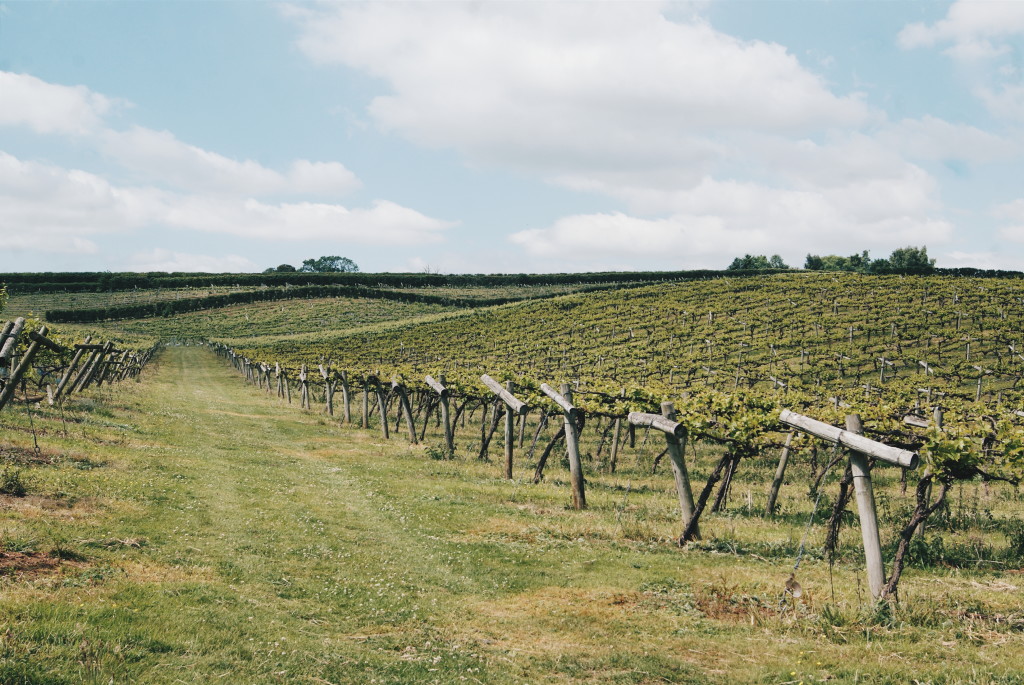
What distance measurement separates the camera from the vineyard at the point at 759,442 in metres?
8.73


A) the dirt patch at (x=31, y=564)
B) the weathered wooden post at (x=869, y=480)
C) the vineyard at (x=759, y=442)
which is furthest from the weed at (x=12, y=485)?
the weathered wooden post at (x=869, y=480)

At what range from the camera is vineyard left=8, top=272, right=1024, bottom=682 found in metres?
8.73

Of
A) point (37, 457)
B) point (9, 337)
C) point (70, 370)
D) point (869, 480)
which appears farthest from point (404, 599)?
point (70, 370)

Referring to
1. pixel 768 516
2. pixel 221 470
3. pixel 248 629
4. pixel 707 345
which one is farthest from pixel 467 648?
pixel 707 345

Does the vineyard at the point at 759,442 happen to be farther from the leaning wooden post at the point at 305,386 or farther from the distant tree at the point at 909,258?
the distant tree at the point at 909,258

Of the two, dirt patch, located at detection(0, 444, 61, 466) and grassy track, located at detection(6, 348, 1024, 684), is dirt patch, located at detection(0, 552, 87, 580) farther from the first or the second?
dirt patch, located at detection(0, 444, 61, 466)

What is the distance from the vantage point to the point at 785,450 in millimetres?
15289

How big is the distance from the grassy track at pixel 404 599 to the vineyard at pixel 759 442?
96 mm

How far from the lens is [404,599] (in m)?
8.67

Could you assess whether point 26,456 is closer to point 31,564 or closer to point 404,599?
point 31,564

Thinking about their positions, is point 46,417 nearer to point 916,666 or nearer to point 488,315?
point 916,666

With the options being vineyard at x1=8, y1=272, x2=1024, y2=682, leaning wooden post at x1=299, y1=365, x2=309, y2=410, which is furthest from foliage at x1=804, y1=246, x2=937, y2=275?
leaning wooden post at x1=299, y1=365, x2=309, y2=410

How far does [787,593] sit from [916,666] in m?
2.37

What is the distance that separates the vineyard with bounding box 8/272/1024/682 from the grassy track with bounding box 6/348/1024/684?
0.10m
